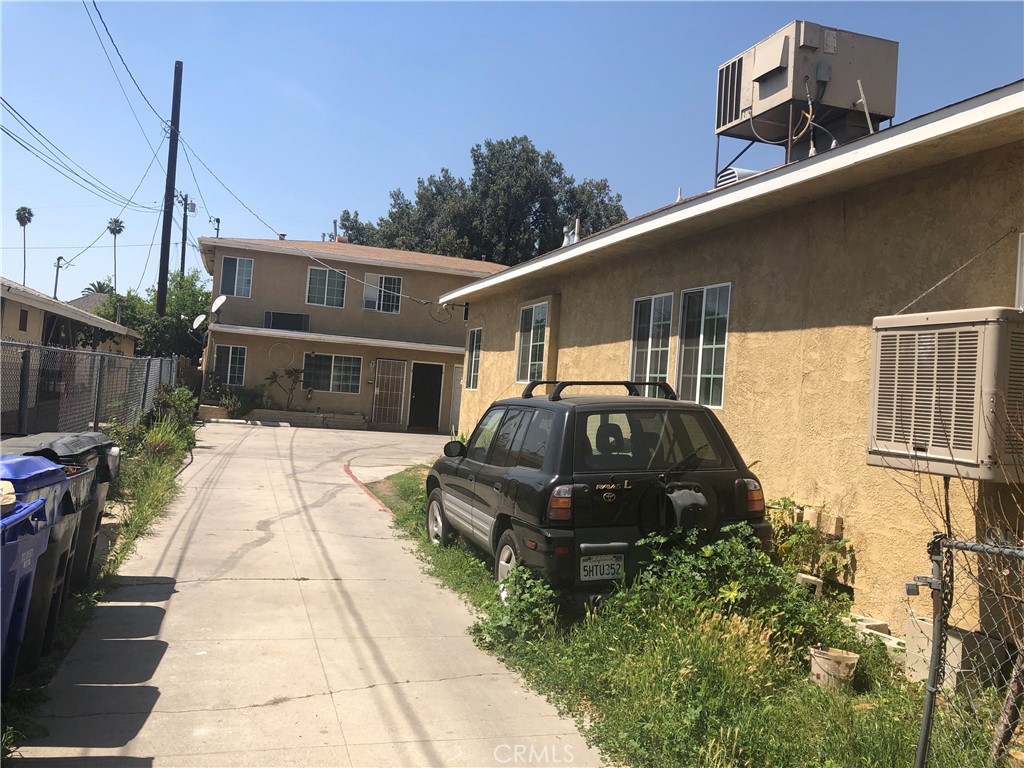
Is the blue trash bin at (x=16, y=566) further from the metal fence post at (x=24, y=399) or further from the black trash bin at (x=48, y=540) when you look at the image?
the metal fence post at (x=24, y=399)

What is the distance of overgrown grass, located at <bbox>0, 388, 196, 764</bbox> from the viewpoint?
381 centimetres

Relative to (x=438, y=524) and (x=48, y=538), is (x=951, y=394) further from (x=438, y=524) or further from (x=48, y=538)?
(x=438, y=524)

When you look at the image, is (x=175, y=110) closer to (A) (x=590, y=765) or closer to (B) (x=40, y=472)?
(B) (x=40, y=472)

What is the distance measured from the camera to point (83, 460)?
18.0ft

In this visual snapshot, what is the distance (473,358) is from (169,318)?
55.0ft

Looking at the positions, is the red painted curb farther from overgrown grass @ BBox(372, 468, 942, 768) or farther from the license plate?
the license plate

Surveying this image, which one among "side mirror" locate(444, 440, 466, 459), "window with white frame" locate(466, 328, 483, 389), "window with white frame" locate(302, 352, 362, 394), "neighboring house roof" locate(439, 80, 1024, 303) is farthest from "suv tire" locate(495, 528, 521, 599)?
"window with white frame" locate(302, 352, 362, 394)

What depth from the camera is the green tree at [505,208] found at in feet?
140

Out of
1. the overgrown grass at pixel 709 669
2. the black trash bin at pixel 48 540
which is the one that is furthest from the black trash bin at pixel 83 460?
the overgrown grass at pixel 709 669

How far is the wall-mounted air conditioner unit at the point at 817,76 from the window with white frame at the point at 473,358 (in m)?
8.46

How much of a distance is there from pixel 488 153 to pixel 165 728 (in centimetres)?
4268

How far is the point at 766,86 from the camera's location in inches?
333

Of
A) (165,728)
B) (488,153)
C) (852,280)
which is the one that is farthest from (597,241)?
(488,153)

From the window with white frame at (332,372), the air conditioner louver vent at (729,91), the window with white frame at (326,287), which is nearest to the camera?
the air conditioner louver vent at (729,91)
